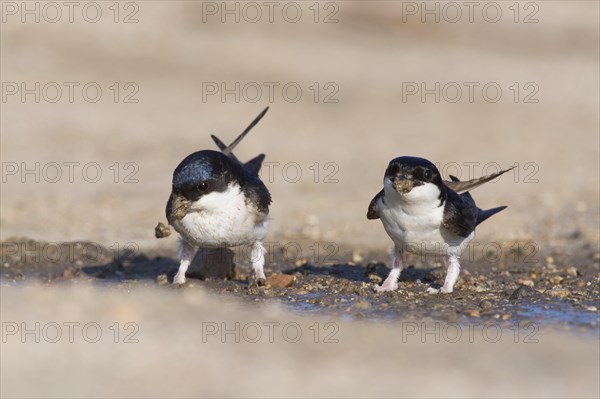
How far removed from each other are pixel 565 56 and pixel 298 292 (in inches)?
690

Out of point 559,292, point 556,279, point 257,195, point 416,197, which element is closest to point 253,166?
point 257,195

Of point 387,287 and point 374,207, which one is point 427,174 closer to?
point 374,207

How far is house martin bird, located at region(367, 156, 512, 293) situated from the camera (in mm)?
7375

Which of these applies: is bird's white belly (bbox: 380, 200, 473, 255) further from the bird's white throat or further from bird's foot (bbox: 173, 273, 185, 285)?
bird's foot (bbox: 173, 273, 185, 285)

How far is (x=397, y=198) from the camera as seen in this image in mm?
7570

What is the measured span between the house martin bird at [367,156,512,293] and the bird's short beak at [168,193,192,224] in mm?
1340

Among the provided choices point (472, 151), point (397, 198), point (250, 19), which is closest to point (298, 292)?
point (397, 198)

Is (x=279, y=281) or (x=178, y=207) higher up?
→ (x=178, y=207)

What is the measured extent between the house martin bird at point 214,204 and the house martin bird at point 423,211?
3.08 feet

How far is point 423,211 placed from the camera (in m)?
7.61

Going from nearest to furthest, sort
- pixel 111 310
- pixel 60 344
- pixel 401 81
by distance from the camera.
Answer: pixel 60 344 → pixel 111 310 → pixel 401 81

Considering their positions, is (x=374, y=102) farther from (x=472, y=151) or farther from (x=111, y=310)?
Result: (x=111, y=310)

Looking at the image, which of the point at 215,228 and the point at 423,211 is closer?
the point at 423,211

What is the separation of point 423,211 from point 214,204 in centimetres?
152
